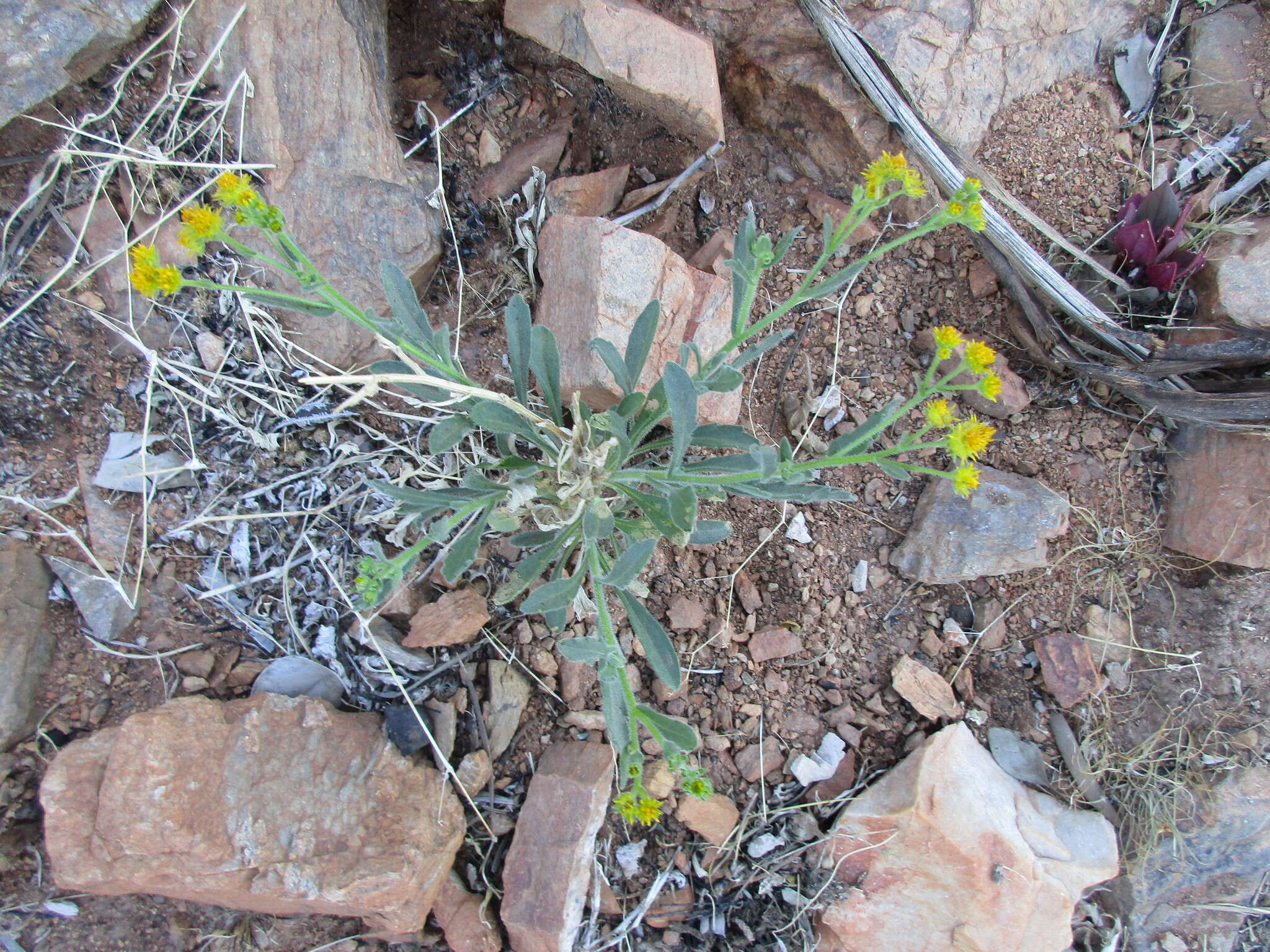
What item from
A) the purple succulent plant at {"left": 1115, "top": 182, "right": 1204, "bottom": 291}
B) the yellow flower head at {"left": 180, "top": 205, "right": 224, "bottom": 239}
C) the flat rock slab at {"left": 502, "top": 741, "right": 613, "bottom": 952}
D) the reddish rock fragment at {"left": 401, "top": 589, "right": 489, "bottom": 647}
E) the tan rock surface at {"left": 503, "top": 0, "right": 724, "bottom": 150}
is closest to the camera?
the yellow flower head at {"left": 180, "top": 205, "right": 224, "bottom": 239}

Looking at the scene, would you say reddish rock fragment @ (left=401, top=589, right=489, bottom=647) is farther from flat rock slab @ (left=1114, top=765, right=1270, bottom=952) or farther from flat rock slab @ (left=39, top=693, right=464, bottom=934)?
flat rock slab @ (left=1114, top=765, right=1270, bottom=952)

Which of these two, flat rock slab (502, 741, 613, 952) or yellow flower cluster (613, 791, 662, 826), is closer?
yellow flower cluster (613, 791, 662, 826)

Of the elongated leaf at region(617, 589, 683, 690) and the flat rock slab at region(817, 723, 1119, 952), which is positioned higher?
the elongated leaf at region(617, 589, 683, 690)

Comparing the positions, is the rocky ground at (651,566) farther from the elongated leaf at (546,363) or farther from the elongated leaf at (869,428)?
the elongated leaf at (869,428)

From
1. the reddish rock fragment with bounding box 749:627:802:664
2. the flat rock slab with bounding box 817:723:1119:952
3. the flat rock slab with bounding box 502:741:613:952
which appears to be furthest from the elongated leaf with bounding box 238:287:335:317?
the flat rock slab with bounding box 817:723:1119:952

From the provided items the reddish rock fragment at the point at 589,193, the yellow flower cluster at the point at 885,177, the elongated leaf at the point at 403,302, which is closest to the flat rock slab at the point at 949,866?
the yellow flower cluster at the point at 885,177

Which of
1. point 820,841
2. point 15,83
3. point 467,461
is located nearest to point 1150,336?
point 820,841
